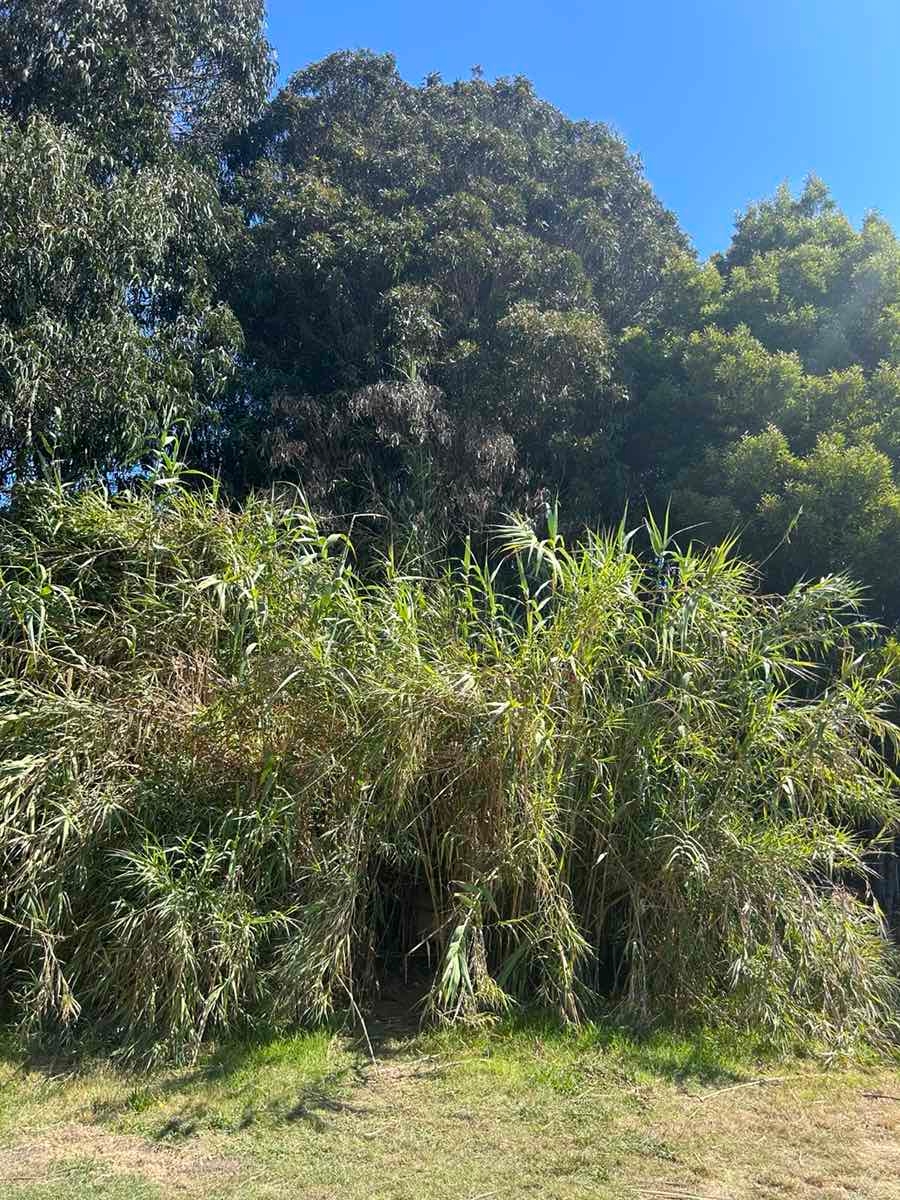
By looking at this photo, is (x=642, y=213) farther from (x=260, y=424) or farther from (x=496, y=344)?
(x=260, y=424)

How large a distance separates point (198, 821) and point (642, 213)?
10.4 metres

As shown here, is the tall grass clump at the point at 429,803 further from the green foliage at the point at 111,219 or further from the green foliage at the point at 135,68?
the green foliage at the point at 135,68

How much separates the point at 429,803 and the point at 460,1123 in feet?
5.42

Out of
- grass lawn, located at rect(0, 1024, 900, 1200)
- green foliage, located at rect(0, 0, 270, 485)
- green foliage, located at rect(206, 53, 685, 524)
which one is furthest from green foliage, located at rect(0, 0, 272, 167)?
grass lawn, located at rect(0, 1024, 900, 1200)

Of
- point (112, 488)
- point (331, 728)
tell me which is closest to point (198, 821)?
point (331, 728)

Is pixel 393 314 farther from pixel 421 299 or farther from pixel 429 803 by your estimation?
pixel 429 803

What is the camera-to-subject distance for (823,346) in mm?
10453

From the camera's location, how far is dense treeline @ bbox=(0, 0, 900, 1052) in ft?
17.4

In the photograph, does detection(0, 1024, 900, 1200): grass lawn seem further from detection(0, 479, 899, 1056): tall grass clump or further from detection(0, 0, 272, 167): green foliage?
detection(0, 0, 272, 167): green foliage

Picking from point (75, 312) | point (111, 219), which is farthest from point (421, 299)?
point (75, 312)

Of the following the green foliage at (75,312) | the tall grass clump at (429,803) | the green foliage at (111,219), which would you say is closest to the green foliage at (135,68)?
Result: the green foliage at (111,219)

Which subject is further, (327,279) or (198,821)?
(327,279)

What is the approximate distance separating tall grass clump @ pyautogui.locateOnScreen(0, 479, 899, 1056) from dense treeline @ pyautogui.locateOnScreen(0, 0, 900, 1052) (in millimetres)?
22

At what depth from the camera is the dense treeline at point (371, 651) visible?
5309 millimetres
